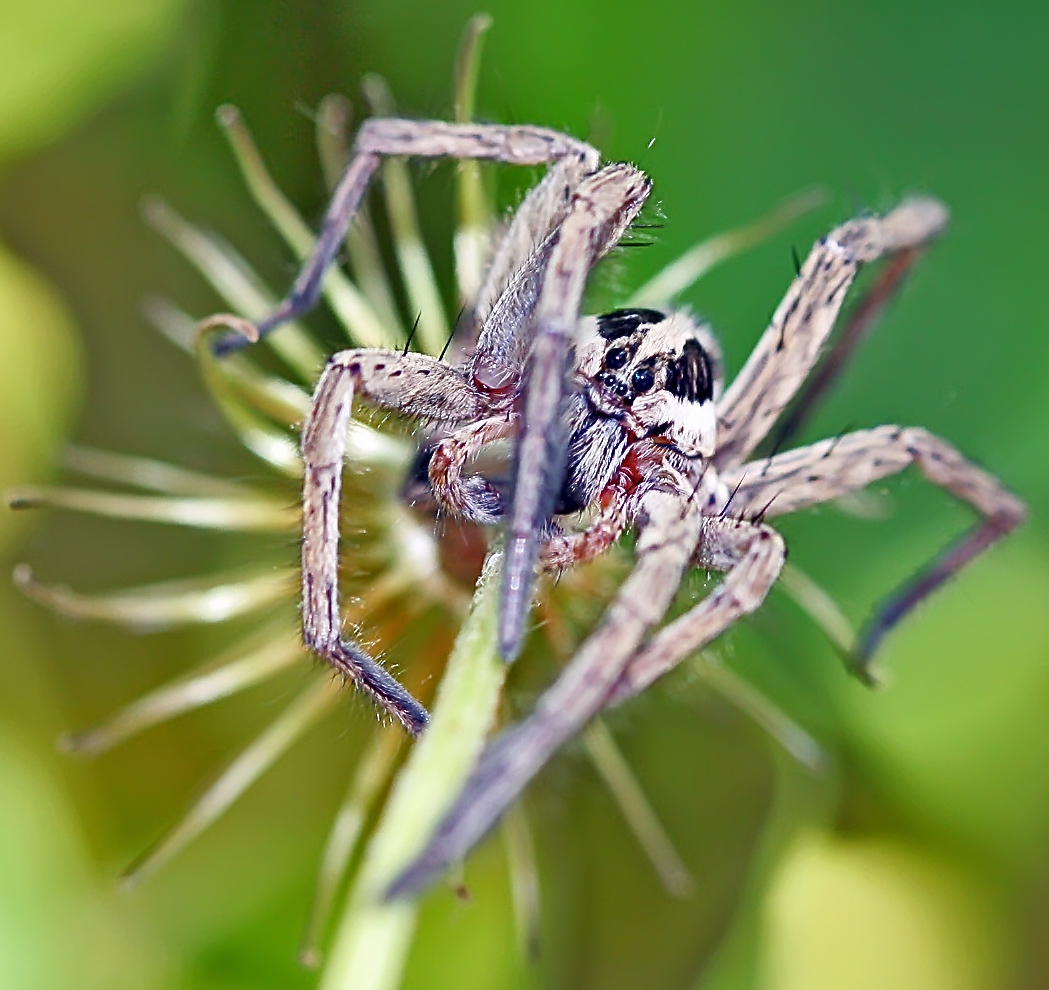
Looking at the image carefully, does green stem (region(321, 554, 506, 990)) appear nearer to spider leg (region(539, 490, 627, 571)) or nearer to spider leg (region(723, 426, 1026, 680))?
spider leg (region(539, 490, 627, 571))

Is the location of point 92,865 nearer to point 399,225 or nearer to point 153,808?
point 153,808

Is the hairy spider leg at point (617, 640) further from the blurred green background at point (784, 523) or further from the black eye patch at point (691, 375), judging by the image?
the blurred green background at point (784, 523)

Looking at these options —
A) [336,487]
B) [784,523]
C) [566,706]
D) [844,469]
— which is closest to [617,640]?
[566,706]

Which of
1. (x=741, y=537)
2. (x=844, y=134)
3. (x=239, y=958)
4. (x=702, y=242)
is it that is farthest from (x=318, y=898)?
(x=844, y=134)

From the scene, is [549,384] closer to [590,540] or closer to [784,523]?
[590,540]

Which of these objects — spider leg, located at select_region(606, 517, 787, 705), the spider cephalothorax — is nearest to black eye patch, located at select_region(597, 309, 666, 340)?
the spider cephalothorax
